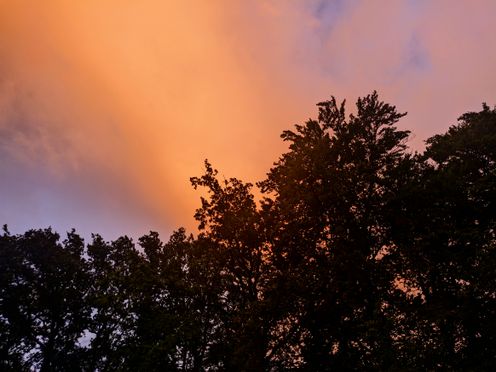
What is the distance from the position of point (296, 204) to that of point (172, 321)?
1245 cm

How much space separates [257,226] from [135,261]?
9.59 metres

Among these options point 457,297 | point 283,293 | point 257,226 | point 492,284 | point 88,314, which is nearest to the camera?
point 492,284

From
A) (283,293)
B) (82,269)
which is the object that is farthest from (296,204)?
(82,269)

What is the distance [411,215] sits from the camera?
73.1 feet

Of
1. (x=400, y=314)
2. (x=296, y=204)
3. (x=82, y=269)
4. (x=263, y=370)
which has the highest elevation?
(x=82, y=269)

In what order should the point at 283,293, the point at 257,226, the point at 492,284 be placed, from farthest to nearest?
the point at 257,226 < the point at 283,293 < the point at 492,284

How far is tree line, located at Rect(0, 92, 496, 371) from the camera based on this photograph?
749 inches

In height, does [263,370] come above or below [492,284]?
below

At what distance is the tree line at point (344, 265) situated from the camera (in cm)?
1903

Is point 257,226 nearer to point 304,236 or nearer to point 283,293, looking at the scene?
point 304,236

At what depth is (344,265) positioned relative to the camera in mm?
21203

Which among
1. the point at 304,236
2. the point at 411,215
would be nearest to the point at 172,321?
the point at 304,236

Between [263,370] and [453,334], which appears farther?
[263,370]

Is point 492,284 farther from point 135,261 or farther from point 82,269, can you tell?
point 82,269
